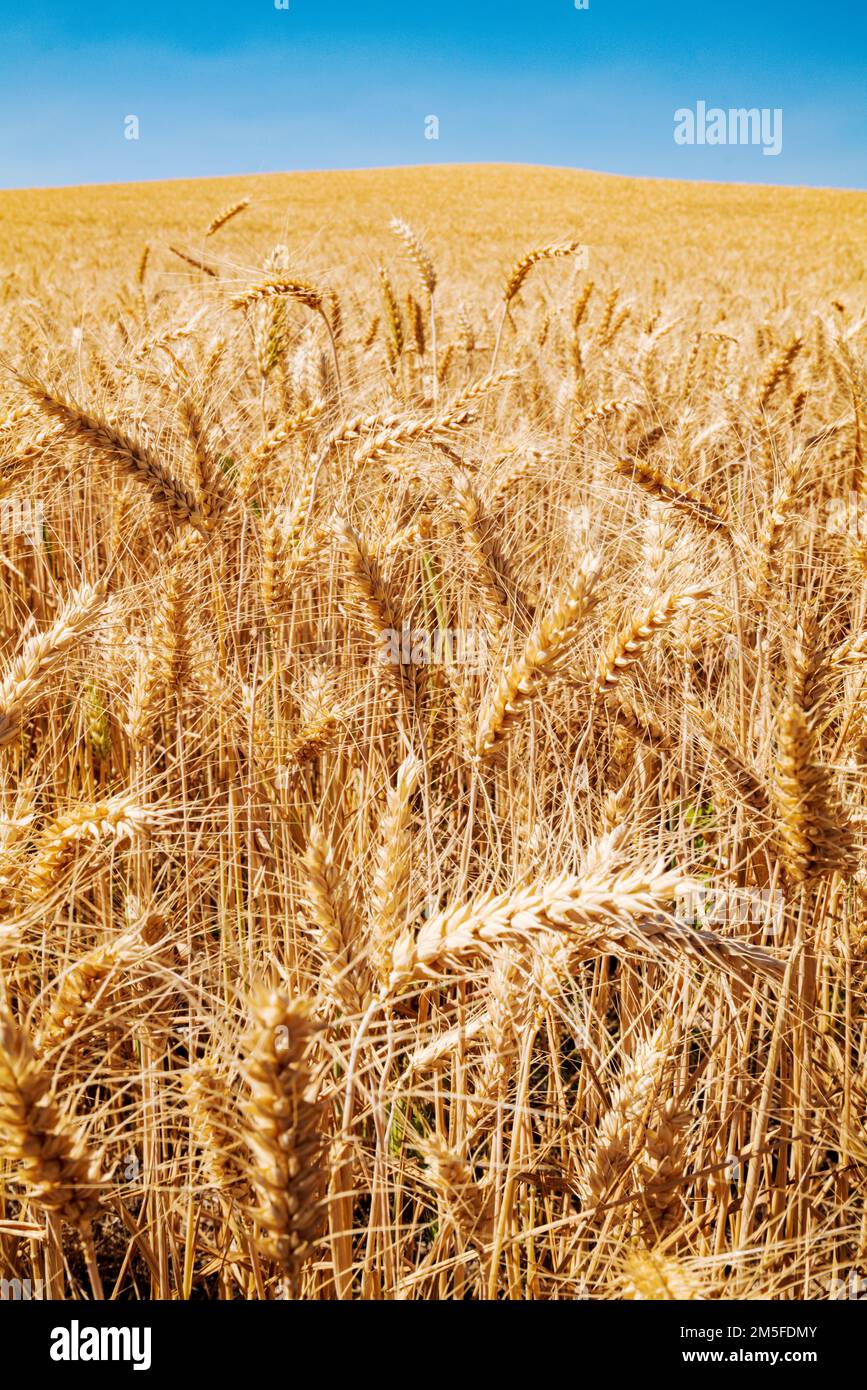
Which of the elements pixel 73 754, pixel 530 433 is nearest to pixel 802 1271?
pixel 73 754

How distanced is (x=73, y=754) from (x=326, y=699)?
2.04ft

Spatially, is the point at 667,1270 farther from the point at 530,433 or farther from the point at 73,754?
the point at 530,433

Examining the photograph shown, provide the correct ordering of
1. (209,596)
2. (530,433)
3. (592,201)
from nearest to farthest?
1. (209,596)
2. (530,433)
3. (592,201)

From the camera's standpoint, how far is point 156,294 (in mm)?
6207

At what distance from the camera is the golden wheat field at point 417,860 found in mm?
904

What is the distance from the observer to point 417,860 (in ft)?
4.62

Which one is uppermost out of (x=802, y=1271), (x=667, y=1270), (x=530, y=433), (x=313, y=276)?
(x=313, y=276)

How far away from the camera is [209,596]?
1.90 meters

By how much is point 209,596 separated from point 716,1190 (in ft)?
4.90

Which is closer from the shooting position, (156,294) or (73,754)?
(73,754)

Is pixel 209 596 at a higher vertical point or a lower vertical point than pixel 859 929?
higher

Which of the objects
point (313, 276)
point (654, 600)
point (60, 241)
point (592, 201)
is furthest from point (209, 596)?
point (592, 201)

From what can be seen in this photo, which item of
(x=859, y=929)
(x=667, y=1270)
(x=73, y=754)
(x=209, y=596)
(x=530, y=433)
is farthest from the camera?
(x=530, y=433)

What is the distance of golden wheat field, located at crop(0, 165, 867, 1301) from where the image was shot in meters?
0.90
